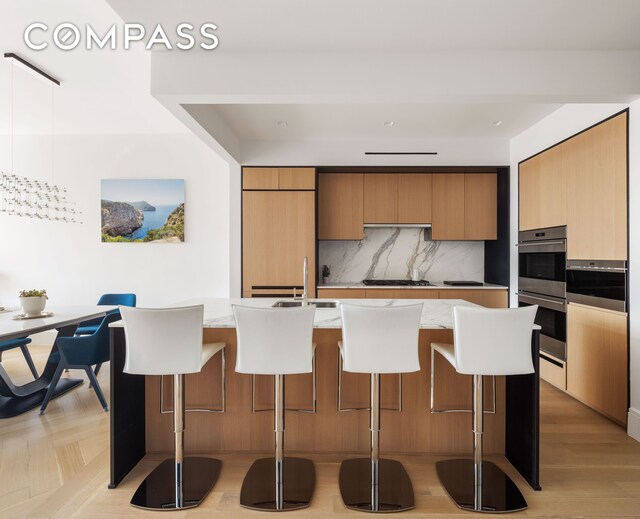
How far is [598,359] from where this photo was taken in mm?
2998

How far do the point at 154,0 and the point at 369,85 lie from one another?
4.45 feet

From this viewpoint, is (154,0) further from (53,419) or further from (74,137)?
(74,137)

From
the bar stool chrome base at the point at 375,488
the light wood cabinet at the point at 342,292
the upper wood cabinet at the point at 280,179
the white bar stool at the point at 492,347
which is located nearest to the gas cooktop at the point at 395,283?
the light wood cabinet at the point at 342,292

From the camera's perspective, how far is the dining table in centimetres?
275

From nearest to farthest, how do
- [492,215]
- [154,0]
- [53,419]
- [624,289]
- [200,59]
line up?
[154,0] → [200,59] → [624,289] → [53,419] → [492,215]

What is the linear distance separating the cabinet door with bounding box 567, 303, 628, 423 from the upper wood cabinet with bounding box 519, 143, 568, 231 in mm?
910

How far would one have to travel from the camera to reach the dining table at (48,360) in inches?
108

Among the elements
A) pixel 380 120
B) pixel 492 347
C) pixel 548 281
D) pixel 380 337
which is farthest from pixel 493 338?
pixel 380 120

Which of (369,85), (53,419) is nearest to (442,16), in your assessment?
(369,85)

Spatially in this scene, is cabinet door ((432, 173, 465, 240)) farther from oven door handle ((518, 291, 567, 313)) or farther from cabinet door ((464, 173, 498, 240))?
oven door handle ((518, 291, 567, 313))

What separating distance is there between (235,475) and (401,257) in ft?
11.8

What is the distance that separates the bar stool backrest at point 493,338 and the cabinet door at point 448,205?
2902mm

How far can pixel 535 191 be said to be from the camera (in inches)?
155

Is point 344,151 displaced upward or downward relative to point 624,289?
upward
